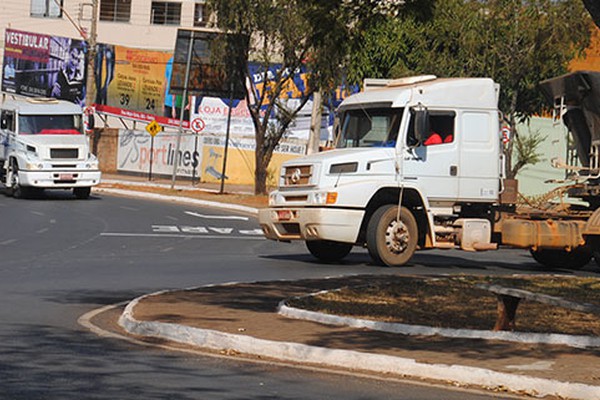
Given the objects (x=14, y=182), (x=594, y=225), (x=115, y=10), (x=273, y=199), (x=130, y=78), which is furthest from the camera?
(x=115, y=10)

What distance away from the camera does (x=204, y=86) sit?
44.7 m

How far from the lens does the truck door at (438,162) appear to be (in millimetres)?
21906

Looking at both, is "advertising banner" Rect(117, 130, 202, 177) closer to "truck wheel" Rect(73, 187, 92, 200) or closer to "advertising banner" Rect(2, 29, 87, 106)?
"advertising banner" Rect(2, 29, 87, 106)

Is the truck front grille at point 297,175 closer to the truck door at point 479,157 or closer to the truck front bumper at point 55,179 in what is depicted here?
the truck door at point 479,157

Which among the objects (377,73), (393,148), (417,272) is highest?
(377,73)

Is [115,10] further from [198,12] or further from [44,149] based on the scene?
[44,149]

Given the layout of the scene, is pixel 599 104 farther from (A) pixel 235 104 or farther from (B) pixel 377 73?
(A) pixel 235 104

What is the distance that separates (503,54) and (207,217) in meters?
11.3

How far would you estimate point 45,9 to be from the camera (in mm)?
77062

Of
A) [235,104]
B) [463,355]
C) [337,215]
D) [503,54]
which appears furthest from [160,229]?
[235,104]

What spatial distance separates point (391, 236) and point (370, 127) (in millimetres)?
1999

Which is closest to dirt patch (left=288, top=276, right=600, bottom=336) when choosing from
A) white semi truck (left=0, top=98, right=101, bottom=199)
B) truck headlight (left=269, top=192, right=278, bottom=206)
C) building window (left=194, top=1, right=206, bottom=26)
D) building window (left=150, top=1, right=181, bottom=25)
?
truck headlight (left=269, top=192, right=278, bottom=206)

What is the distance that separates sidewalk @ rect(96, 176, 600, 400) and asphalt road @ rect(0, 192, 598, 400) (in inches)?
15.6

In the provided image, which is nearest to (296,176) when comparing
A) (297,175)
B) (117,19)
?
(297,175)
